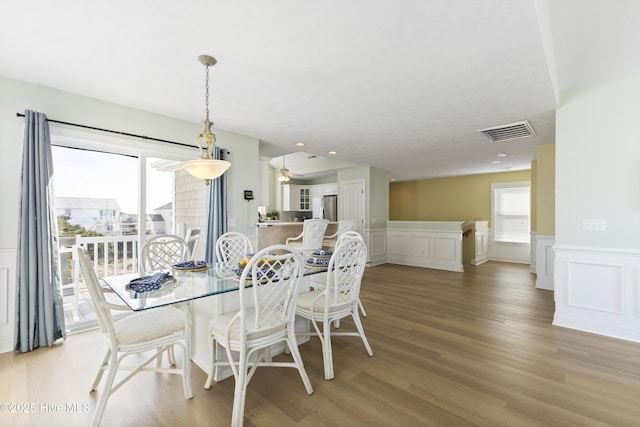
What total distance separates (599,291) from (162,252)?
451cm

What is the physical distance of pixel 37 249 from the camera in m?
2.56

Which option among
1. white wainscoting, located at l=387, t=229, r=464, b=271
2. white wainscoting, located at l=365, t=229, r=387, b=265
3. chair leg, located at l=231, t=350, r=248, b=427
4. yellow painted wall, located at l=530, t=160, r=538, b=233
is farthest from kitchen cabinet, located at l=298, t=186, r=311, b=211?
chair leg, located at l=231, t=350, r=248, b=427

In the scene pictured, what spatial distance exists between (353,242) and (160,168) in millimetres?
2852

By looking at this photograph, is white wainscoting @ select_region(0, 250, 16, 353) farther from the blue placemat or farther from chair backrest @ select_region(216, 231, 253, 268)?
chair backrest @ select_region(216, 231, 253, 268)

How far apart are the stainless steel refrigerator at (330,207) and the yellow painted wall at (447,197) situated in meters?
2.84

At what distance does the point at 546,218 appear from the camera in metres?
4.69

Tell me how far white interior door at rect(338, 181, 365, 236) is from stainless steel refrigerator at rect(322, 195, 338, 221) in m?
0.71

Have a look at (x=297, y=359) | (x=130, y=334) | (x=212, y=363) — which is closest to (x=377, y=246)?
(x=297, y=359)

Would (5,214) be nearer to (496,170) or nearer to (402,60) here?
(402,60)

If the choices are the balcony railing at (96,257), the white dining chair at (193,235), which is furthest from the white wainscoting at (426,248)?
the balcony railing at (96,257)

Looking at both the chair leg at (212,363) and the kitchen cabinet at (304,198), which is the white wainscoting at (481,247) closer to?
the kitchen cabinet at (304,198)

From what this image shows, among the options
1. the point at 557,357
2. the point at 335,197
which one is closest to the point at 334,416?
the point at 557,357

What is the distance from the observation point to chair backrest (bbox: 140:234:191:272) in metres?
2.68

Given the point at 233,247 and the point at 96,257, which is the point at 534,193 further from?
the point at 96,257
